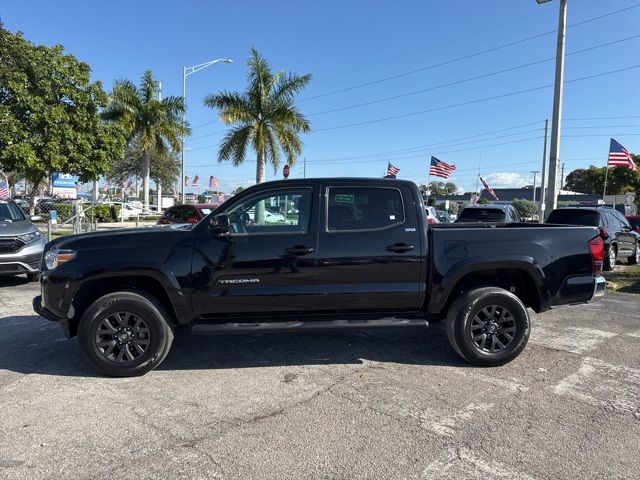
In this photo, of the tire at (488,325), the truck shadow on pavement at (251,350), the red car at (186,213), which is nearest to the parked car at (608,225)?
the truck shadow on pavement at (251,350)

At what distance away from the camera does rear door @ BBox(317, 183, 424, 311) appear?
4.82 meters

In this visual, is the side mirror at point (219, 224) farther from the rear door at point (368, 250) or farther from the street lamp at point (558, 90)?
the street lamp at point (558, 90)

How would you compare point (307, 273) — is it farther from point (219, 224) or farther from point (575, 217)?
point (575, 217)

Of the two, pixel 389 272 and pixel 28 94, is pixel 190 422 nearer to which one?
pixel 389 272

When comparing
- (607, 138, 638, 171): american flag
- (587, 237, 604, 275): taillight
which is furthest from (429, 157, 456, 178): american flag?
(587, 237, 604, 275): taillight

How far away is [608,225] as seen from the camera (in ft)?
43.7

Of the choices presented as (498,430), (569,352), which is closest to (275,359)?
(498,430)

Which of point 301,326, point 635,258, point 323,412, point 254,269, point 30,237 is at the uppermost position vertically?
point 254,269

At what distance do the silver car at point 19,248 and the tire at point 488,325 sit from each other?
26.4 ft

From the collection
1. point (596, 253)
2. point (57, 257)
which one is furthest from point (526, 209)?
point (57, 257)

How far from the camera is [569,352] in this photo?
5.54 metres

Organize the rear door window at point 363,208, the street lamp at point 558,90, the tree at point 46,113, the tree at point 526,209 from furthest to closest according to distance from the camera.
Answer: the tree at point 526,209
the tree at point 46,113
the street lamp at point 558,90
the rear door window at point 363,208

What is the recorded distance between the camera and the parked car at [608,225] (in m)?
13.0

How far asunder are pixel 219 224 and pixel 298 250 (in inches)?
30.8
